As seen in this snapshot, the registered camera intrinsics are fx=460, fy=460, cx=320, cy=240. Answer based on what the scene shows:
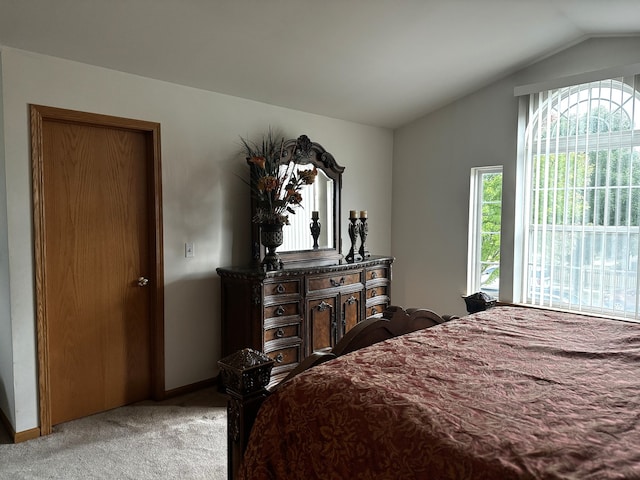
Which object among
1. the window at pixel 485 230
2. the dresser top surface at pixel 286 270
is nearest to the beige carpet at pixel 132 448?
the dresser top surface at pixel 286 270

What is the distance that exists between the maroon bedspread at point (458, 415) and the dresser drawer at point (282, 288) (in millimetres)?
1564

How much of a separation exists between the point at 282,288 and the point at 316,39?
1818mm

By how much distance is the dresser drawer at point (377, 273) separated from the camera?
4.30 meters

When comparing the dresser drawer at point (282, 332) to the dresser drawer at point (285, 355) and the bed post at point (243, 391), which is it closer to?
the dresser drawer at point (285, 355)

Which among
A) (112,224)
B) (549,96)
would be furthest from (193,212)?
(549,96)

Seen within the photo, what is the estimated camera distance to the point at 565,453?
1.10 m

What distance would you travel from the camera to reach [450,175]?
189 inches

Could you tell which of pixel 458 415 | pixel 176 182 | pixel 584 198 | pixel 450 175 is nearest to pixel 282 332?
pixel 176 182

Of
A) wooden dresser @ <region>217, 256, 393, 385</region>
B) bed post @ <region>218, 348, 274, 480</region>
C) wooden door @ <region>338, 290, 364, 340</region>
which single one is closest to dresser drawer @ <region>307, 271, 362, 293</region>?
wooden dresser @ <region>217, 256, 393, 385</region>

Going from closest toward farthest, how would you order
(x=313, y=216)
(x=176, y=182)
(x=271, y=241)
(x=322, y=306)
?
(x=176, y=182) < (x=271, y=241) < (x=322, y=306) < (x=313, y=216)

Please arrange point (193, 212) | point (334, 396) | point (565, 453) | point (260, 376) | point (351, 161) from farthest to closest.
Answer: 1. point (351, 161)
2. point (193, 212)
3. point (260, 376)
4. point (334, 396)
5. point (565, 453)

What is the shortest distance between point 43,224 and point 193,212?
1.04 metres

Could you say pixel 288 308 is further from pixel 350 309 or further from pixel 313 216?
pixel 313 216

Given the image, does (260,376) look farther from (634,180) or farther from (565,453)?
(634,180)
